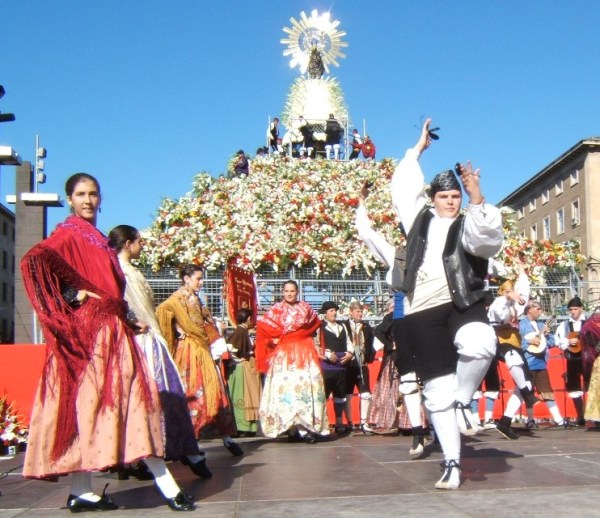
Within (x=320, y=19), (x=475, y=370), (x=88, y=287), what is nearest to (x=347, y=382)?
(x=475, y=370)

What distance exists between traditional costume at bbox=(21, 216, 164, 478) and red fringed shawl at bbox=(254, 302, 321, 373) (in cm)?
425

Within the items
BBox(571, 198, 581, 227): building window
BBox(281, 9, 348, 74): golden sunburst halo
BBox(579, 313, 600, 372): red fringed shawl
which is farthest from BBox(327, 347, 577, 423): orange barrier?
BBox(571, 198, 581, 227): building window

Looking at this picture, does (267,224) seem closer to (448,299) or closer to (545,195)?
(448,299)

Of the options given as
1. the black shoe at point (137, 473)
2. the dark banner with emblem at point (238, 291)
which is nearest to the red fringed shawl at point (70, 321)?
the black shoe at point (137, 473)

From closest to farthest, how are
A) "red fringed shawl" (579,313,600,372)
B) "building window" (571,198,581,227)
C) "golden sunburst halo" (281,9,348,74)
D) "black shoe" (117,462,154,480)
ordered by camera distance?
"black shoe" (117,462,154,480)
"red fringed shawl" (579,313,600,372)
"golden sunburst halo" (281,9,348,74)
"building window" (571,198,581,227)

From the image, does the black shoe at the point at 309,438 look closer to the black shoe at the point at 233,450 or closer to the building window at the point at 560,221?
the black shoe at the point at 233,450

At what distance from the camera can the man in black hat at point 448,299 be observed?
474cm

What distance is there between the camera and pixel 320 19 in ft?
112

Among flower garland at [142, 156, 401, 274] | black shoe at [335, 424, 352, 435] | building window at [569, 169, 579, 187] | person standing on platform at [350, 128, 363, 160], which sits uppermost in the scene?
building window at [569, 169, 579, 187]

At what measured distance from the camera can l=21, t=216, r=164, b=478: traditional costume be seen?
420 cm

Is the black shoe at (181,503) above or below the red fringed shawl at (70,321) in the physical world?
below

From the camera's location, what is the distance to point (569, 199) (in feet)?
184

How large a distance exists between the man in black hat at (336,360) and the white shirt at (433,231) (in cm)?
444

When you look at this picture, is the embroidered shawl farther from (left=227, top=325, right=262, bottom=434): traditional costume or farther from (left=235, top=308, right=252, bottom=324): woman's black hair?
(left=235, top=308, right=252, bottom=324): woman's black hair
